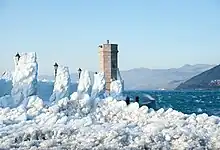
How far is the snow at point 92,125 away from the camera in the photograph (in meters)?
15.1

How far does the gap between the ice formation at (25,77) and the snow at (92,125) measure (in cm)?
4

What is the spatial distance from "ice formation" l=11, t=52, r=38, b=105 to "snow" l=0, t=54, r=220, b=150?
4 centimetres

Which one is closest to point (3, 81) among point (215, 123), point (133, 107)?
point (133, 107)

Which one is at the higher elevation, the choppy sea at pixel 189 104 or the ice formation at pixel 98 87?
the ice formation at pixel 98 87

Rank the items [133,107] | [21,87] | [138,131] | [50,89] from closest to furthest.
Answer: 1. [138,131]
2. [133,107]
3. [21,87]
4. [50,89]

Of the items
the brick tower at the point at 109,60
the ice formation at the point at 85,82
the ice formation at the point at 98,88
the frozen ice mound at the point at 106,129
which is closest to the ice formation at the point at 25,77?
the frozen ice mound at the point at 106,129

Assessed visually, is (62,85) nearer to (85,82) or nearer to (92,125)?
(85,82)

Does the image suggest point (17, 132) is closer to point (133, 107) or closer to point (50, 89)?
point (133, 107)

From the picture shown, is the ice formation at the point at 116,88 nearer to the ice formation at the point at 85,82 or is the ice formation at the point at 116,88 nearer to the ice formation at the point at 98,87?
the ice formation at the point at 98,87

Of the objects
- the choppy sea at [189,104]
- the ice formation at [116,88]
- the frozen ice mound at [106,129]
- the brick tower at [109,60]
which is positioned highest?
the brick tower at [109,60]

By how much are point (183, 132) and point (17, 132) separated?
4911mm

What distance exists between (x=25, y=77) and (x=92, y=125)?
4260 mm

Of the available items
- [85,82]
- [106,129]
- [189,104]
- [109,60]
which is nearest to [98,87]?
[85,82]

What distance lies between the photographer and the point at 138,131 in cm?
1606
